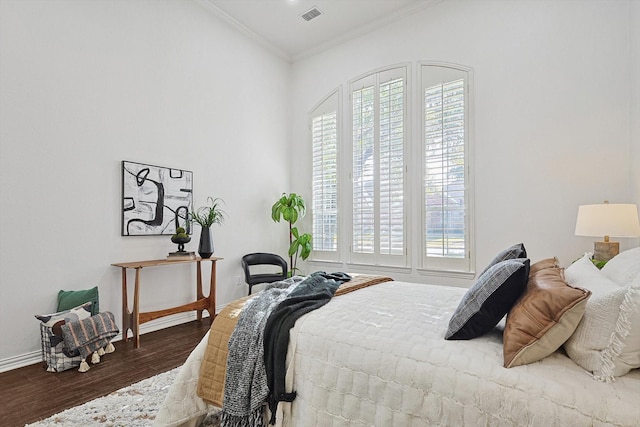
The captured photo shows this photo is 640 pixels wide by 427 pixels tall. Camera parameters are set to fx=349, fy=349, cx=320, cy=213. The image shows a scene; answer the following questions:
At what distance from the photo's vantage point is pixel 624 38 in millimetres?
3104

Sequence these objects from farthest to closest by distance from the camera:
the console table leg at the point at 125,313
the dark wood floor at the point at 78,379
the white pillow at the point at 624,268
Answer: the console table leg at the point at 125,313 < the dark wood floor at the point at 78,379 < the white pillow at the point at 624,268

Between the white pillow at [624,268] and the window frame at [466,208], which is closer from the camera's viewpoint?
the white pillow at [624,268]

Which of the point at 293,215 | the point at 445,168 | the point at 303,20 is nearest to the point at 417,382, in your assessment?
the point at 445,168

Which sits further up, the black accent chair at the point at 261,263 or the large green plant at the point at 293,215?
the large green plant at the point at 293,215

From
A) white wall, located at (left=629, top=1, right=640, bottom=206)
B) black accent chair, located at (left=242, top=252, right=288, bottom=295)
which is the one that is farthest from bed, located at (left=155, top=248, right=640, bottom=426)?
black accent chair, located at (left=242, top=252, right=288, bottom=295)

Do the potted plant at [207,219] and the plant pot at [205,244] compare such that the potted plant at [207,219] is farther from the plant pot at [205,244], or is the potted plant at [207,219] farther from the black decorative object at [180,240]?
the black decorative object at [180,240]

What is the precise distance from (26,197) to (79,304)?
0.98 meters

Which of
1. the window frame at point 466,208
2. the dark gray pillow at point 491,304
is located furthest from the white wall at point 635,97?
the dark gray pillow at point 491,304

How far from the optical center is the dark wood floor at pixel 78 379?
2.11 m

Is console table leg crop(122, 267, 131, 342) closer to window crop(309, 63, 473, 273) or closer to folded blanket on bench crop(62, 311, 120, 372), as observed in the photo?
folded blanket on bench crop(62, 311, 120, 372)

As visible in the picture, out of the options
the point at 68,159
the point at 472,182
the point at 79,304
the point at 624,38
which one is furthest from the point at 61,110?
the point at 624,38

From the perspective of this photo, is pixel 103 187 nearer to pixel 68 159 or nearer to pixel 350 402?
pixel 68 159

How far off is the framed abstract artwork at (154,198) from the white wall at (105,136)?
3.2 inches

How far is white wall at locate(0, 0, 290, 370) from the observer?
2793 millimetres
